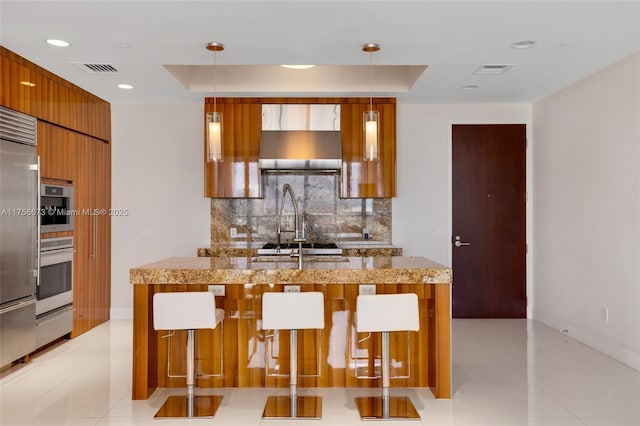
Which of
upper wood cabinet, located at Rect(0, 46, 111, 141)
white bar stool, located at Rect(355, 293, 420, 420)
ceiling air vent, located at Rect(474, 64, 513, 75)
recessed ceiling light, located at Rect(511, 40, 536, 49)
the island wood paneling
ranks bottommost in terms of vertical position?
the island wood paneling

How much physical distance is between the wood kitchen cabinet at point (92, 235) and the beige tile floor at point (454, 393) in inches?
28.3

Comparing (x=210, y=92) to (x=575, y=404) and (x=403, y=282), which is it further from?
(x=575, y=404)

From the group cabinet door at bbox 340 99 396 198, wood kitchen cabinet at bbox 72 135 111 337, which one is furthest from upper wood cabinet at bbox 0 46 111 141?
cabinet door at bbox 340 99 396 198

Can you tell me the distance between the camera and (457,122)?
20.9ft

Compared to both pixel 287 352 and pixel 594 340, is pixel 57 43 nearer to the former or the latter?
pixel 287 352

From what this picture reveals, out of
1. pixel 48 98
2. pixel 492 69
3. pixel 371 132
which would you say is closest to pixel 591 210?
pixel 492 69

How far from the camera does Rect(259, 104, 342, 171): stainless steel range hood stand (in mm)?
5707

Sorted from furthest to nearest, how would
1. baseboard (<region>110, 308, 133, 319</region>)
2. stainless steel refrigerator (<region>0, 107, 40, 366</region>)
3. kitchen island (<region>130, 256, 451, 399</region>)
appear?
baseboard (<region>110, 308, 133, 319</region>) → stainless steel refrigerator (<region>0, 107, 40, 366</region>) → kitchen island (<region>130, 256, 451, 399</region>)

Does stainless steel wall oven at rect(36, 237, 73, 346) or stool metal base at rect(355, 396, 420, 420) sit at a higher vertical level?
stainless steel wall oven at rect(36, 237, 73, 346)

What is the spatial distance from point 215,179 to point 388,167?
202 cm

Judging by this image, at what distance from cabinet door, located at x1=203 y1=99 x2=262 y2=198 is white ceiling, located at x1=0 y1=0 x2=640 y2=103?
651mm

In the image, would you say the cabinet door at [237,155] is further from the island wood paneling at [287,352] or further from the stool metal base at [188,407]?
the stool metal base at [188,407]

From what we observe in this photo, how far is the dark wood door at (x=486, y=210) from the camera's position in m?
6.38

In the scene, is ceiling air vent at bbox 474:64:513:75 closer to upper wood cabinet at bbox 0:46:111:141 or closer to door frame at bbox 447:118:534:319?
door frame at bbox 447:118:534:319
